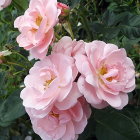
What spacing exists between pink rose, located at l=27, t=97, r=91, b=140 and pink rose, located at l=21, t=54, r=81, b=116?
0.12 ft

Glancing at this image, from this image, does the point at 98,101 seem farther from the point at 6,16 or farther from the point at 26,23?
the point at 6,16

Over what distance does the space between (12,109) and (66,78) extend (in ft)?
0.80

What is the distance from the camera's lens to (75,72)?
655 millimetres

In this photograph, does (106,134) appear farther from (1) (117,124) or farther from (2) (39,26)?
(2) (39,26)

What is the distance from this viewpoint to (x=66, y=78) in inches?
25.0

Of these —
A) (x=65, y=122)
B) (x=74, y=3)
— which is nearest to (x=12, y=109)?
(x=65, y=122)

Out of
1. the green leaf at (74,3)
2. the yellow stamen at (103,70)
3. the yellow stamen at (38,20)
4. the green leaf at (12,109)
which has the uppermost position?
the yellow stamen at (38,20)

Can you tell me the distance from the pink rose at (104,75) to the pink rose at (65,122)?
0.05 m

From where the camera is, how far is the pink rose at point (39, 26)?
665 millimetres

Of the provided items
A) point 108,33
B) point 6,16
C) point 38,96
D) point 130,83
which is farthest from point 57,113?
point 6,16

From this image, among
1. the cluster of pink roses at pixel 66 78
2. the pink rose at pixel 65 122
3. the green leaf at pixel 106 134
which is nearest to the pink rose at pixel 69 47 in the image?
the cluster of pink roses at pixel 66 78

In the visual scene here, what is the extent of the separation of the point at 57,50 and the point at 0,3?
221 mm

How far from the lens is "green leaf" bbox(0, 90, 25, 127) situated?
31.5 inches

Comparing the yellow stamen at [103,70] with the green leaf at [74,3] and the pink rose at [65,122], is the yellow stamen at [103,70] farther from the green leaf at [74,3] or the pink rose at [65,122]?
the green leaf at [74,3]
